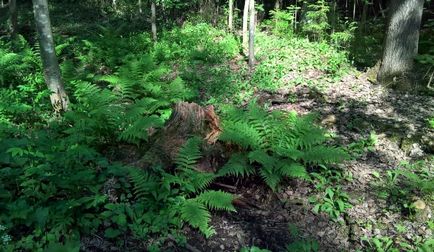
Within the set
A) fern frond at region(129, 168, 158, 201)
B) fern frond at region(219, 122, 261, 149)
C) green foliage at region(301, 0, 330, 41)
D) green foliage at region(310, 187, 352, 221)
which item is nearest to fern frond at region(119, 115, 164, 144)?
fern frond at region(129, 168, 158, 201)

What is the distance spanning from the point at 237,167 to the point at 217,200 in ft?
1.82

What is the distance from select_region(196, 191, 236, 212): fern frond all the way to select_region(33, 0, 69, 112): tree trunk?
442 cm

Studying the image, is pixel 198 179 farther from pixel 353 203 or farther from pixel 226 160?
pixel 353 203

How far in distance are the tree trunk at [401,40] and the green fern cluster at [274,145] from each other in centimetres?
359

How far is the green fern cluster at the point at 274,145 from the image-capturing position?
4.89 m

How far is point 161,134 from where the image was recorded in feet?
18.3

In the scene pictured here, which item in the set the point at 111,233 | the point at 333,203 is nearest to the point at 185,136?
the point at 111,233

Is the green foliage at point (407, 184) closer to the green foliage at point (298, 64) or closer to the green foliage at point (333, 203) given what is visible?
the green foliage at point (333, 203)

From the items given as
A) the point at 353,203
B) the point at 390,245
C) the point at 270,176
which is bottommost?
the point at 390,245

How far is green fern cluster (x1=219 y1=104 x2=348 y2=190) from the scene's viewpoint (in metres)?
4.89

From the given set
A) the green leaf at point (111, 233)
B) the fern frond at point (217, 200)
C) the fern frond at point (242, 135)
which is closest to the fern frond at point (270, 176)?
the fern frond at point (242, 135)

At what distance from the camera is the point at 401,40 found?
8102 millimetres

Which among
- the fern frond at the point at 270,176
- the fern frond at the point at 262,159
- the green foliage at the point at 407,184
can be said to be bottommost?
the green foliage at the point at 407,184

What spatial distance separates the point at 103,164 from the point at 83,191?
38cm
